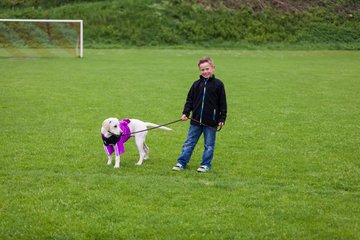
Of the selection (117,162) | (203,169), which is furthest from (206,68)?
(117,162)

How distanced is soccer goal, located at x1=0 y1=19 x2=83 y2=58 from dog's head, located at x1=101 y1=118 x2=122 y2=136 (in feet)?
81.7

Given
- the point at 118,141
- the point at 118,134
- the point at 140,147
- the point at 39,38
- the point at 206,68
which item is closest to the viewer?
the point at 206,68

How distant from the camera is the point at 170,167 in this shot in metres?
9.33

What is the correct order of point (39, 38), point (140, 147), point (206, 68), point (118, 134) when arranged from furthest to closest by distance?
point (39, 38) → point (140, 147) → point (118, 134) → point (206, 68)

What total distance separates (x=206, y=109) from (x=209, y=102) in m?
0.12

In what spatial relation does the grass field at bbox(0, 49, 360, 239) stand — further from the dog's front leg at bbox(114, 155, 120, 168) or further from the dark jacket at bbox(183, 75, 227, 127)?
the dark jacket at bbox(183, 75, 227, 127)

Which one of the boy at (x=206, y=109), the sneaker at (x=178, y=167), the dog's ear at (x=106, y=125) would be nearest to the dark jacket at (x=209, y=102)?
the boy at (x=206, y=109)

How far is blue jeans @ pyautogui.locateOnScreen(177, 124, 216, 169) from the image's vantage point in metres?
9.09

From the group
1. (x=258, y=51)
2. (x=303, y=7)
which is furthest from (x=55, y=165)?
(x=303, y=7)

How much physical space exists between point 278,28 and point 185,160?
33.9 meters

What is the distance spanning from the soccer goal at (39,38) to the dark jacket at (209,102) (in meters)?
25.0

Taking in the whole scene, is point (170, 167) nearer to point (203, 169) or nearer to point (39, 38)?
point (203, 169)

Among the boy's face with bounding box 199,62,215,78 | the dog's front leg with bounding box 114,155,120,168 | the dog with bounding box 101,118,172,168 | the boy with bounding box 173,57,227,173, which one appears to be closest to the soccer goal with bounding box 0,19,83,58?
the dog with bounding box 101,118,172,168

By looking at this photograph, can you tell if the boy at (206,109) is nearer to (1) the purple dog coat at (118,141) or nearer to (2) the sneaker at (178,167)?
(2) the sneaker at (178,167)
